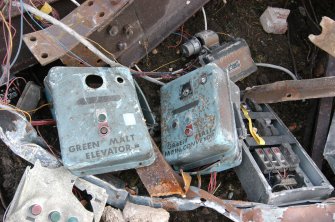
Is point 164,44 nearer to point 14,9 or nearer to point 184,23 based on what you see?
point 184,23

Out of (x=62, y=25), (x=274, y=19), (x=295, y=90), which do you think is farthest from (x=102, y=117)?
(x=274, y=19)

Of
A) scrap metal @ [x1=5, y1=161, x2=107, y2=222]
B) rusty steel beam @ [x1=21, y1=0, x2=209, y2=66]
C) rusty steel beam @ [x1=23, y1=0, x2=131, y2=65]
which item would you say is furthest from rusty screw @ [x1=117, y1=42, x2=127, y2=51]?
scrap metal @ [x1=5, y1=161, x2=107, y2=222]

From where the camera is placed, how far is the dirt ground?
9.86ft

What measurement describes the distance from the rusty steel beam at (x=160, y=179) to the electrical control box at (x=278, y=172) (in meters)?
0.41

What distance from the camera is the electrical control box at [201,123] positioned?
96.9 inches

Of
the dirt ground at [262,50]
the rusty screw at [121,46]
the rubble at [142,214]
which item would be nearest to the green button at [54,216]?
the rubble at [142,214]

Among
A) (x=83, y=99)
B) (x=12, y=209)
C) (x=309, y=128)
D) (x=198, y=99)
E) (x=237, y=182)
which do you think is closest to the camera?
(x=12, y=209)

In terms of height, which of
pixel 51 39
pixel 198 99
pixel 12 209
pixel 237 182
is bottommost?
pixel 237 182

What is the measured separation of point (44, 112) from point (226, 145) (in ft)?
3.42

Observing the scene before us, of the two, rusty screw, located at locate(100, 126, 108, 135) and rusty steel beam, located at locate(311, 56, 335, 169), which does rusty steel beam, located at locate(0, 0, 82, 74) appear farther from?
rusty steel beam, located at locate(311, 56, 335, 169)

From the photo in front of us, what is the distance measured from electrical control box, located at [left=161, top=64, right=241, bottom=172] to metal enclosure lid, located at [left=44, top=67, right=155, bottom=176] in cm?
23

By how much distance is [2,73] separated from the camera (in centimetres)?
253

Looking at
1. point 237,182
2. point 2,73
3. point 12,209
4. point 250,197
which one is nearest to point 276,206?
point 250,197

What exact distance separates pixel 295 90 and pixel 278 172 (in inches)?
20.1
